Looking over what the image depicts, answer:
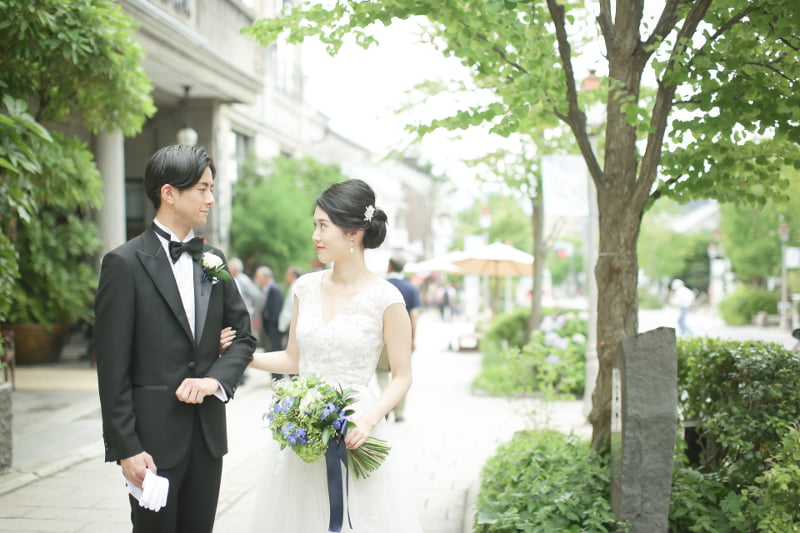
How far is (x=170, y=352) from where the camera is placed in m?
2.84

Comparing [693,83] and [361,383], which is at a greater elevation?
[693,83]

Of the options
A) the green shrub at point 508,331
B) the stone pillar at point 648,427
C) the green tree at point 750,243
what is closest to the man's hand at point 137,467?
the stone pillar at point 648,427

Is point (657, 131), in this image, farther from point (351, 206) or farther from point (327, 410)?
point (327, 410)

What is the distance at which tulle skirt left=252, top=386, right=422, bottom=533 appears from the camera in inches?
125

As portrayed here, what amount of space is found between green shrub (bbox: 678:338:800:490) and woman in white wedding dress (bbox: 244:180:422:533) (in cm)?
210

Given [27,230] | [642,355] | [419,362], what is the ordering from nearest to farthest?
[642,355]
[27,230]
[419,362]

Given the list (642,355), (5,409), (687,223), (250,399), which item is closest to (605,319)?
(642,355)

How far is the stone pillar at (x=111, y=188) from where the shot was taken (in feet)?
42.3

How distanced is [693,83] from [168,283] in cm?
331

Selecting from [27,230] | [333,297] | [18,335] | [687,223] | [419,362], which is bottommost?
[419,362]

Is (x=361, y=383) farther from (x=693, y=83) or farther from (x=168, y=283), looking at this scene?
(x=693, y=83)

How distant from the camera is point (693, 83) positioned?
4371 mm

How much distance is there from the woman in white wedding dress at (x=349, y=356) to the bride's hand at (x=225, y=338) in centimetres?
33

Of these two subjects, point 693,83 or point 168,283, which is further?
point 693,83
